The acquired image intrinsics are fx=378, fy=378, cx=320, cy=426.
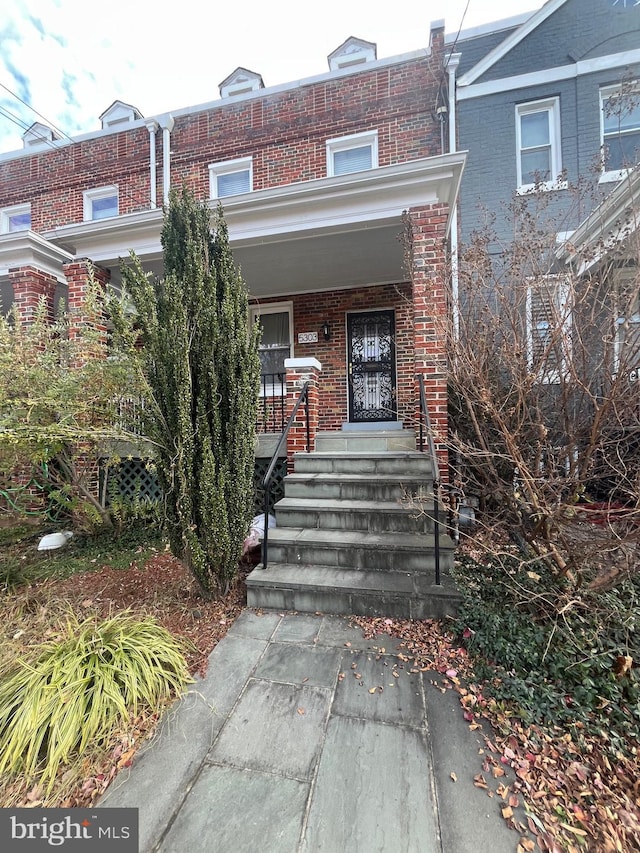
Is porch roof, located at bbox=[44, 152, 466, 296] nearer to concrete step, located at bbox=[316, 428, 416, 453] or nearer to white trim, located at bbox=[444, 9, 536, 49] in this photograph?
concrete step, located at bbox=[316, 428, 416, 453]

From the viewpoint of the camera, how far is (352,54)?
7.37 m

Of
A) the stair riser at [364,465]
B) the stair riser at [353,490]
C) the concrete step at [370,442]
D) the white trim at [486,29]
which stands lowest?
the stair riser at [353,490]

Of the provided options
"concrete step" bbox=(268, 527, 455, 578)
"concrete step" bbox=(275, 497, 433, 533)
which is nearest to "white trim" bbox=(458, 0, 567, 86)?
"concrete step" bbox=(275, 497, 433, 533)

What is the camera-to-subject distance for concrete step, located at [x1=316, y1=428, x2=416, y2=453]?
4.86 m

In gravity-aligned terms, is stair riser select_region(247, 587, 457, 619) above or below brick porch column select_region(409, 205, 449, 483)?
below

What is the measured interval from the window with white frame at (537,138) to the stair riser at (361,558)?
256 inches

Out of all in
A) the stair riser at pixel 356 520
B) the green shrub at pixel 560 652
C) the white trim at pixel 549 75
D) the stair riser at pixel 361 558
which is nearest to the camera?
the green shrub at pixel 560 652

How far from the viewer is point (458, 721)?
200cm

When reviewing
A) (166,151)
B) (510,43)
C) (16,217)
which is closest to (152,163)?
(166,151)

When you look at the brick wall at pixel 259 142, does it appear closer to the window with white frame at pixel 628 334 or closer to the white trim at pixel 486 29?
the white trim at pixel 486 29

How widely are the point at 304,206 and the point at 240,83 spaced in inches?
224

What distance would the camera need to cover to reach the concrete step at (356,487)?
381 cm

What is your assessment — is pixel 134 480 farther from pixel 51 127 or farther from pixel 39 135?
pixel 39 135

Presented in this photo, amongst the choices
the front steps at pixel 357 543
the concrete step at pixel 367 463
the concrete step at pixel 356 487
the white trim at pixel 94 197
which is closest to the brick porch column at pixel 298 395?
the concrete step at pixel 367 463
